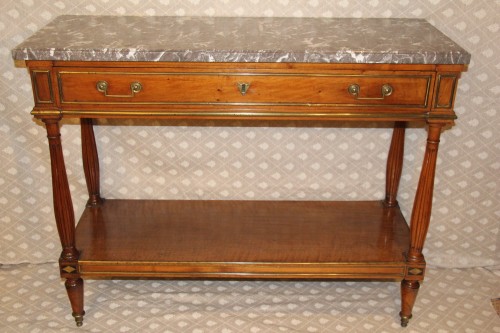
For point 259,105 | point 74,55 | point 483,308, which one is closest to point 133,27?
point 74,55

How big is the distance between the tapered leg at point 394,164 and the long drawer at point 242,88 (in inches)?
22.0

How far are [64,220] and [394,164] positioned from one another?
1352 millimetres

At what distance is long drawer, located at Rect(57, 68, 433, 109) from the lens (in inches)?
74.0

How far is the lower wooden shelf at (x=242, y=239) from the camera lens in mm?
2254

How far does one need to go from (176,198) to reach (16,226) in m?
0.74

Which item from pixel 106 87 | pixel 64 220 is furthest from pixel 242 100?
pixel 64 220

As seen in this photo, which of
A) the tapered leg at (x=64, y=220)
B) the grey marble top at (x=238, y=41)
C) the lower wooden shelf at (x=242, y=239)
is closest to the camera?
the grey marble top at (x=238, y=41)

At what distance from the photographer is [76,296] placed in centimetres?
229

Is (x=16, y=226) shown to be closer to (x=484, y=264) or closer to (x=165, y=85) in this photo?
(x=165, y=85)

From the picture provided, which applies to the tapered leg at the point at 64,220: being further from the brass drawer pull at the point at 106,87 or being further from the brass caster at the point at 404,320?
the brass caster at the point at 404,320

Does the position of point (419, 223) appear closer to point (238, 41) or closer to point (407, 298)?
point (407, 298)

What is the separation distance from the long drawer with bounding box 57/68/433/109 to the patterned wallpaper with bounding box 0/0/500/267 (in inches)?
20.6

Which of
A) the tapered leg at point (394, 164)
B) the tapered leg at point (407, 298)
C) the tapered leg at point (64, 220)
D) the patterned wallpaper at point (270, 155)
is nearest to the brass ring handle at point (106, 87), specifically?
the tapered leg at point (64, 220)

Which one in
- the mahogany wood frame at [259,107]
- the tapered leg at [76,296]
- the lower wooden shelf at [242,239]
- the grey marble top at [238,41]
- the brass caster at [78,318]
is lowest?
the brass caster at [78,318]
